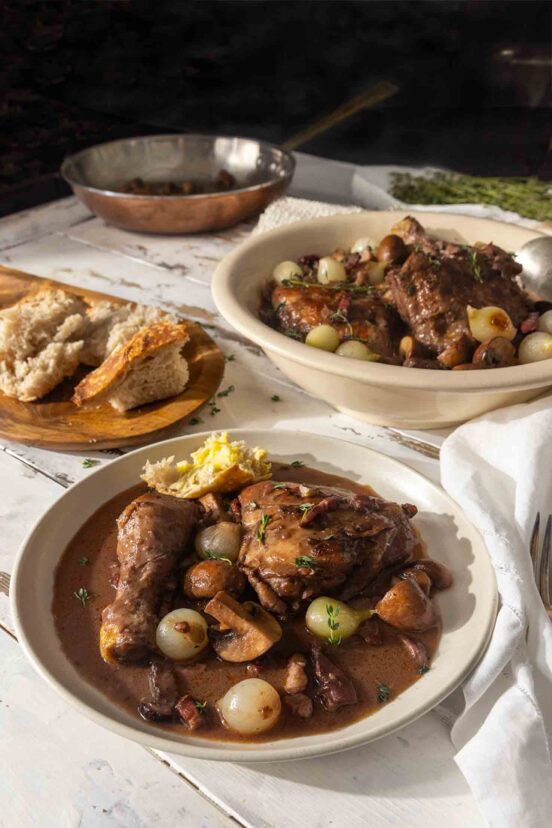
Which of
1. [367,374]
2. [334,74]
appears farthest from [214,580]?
[334,74]

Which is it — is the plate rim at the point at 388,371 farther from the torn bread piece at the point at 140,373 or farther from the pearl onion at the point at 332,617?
the pearl onion at the point at 332,617

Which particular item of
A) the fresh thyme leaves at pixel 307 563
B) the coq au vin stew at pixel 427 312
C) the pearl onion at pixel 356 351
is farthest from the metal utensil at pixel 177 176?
the fresh thyme leaves at pixel 307 563

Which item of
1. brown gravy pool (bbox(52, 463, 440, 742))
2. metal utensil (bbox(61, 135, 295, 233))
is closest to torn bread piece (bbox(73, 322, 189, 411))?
brown gravy pool (bbox(52, 463, 440, 742))

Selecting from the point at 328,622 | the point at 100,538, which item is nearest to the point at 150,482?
the point at 100,538

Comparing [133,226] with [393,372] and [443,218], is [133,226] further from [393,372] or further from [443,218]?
[393,372]

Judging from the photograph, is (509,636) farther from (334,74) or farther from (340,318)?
(334,74)

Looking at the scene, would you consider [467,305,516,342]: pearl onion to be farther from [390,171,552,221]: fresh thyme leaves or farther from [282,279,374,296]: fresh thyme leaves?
[390,171,552,221]: fresh thyme leaves

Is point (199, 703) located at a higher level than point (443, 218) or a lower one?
lower
